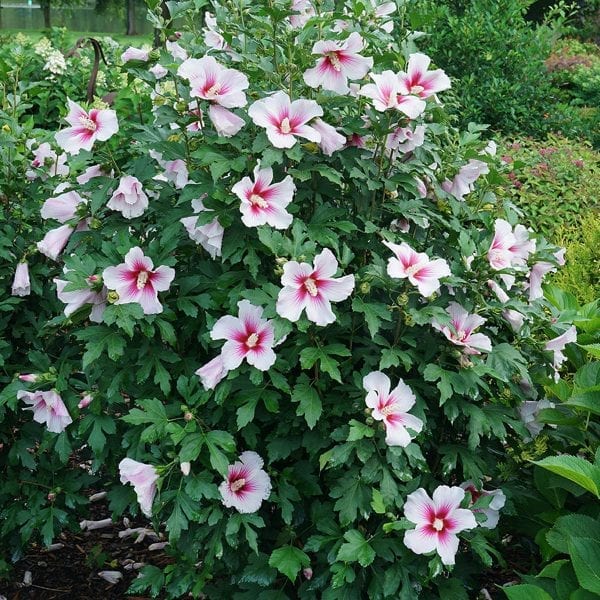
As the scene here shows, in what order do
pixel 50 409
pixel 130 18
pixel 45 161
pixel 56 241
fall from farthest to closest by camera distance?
pixel 130 18, pixel 45 161, pixel 50 409, pixel 56 241

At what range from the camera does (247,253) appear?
220cm

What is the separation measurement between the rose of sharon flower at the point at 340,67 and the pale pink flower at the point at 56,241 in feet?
2.64

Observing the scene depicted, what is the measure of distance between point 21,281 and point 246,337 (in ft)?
2.89

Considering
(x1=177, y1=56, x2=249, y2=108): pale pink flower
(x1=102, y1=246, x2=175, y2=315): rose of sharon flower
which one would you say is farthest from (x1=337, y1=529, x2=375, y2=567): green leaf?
(x1=177, y1=56, x2=249, y2=108): pale pink flower

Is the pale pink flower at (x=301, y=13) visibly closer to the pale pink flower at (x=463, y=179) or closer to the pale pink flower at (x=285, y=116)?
the pale pink flower at (x=285, y=116)

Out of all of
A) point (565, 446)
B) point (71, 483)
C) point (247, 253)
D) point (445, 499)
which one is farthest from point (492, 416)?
point (71, 483)

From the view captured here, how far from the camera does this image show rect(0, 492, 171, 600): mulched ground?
292cm

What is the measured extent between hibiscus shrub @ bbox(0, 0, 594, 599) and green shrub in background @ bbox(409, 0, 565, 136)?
167 inches

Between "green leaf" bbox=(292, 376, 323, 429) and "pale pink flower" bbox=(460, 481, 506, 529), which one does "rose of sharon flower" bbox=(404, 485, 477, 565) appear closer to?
"pale pink flower" bbox=(460, 481, 506, 529)

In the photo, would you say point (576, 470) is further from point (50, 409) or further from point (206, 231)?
point (50, 409)

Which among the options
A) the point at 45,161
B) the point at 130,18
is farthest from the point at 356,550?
the point at 130,18

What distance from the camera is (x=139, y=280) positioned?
2086 millimetres

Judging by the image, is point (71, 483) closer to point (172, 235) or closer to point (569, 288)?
point (172, 235)

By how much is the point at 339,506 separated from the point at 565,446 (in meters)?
0.85
